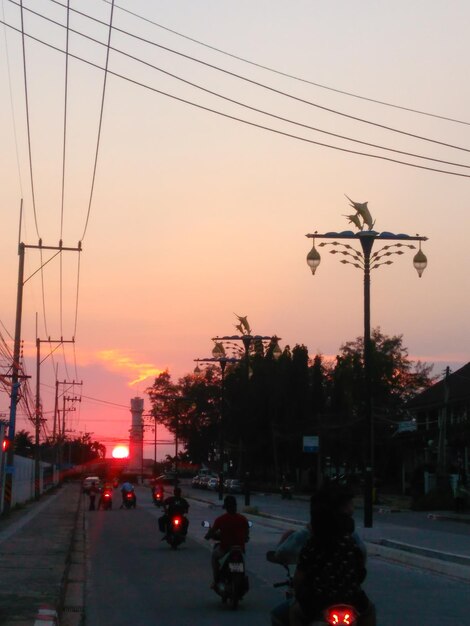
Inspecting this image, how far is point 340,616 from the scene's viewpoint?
247 inches

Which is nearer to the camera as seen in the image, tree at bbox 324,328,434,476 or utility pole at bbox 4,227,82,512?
utility pole at bbox 4,227,82,512

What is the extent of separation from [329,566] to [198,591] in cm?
943

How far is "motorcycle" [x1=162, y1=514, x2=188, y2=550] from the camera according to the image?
23.4 meters

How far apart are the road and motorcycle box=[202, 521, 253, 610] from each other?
186 mm

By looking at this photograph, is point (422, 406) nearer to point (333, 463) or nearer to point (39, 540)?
point (333, 463)

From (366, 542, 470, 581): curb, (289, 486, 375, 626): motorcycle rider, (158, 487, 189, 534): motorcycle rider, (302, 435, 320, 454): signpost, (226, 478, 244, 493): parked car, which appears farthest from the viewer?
(226, 478, 244, 493): parked car

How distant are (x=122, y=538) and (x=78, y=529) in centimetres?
535

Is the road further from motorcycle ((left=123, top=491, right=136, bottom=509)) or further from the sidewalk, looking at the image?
motorcycle ((left=123, top=491, right=136, bottom=509))

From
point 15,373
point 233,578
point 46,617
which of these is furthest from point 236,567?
point 15,373

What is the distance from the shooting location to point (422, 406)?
245ft

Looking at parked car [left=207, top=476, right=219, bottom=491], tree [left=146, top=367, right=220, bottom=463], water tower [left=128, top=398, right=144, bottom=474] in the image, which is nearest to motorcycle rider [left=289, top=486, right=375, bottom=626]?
parked car [left=207, top=476, right=219, bottom=491]

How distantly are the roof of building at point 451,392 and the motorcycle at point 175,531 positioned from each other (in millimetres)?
39918

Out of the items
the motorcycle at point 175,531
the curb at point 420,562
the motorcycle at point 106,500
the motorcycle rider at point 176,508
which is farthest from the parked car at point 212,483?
the curb at point 420,562

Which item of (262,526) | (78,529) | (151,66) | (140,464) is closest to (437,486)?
(262,526)
